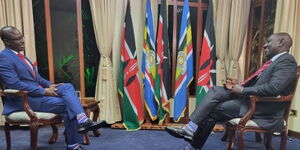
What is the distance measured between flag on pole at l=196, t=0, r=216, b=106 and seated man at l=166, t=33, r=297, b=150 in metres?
0.75

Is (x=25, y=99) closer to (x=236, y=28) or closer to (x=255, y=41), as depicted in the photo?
(x=236, y=28)

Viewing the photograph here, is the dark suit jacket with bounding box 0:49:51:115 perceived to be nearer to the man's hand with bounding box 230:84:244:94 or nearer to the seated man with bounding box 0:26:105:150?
the seated man with bounding box 0:26:105:150

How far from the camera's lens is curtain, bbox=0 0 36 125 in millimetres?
2672

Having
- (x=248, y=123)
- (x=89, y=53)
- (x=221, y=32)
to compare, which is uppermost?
(x=221, y=32)

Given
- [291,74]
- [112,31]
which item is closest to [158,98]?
[112,31]

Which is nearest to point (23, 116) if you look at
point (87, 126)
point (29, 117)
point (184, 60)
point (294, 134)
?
point (29, 117)

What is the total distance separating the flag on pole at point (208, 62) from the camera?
9.25ft

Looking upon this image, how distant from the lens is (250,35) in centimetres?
338

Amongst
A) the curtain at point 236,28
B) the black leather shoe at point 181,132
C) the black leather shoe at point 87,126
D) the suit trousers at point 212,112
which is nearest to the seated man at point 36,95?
the black leather shoe at point 87,126

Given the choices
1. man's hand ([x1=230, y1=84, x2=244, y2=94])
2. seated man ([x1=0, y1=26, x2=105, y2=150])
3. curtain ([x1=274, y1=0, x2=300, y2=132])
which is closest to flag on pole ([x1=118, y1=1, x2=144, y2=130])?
seated man ([x1=0, y1=26, x2=105, y2=150])

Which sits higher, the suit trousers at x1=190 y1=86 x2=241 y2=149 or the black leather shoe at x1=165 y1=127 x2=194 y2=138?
the suit trousers at x1=190 y1=86 x2=241 y2=149

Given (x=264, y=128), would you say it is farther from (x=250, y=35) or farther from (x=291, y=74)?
(x=250, y=35)

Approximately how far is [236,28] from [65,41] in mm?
2675

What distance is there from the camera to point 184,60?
2.83m
